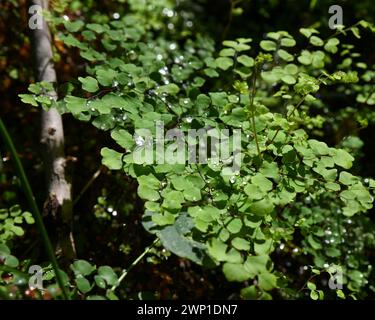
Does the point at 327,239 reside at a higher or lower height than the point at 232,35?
lower

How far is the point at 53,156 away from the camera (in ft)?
5.36

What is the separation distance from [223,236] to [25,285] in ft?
1.71

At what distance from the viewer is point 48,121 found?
1.67 meters

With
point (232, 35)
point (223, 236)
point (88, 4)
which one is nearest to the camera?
point (223, 236)

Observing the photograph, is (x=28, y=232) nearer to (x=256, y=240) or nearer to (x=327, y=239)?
(x=256, y=240)

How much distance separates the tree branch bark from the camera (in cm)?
152

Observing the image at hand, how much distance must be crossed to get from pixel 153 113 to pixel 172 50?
89cm

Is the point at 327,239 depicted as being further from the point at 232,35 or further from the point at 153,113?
the point at 232,35

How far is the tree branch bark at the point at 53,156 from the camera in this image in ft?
5.00

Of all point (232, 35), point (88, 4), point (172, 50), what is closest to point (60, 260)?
point (172, 50)

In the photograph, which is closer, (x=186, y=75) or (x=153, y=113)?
(x=153, y=113)
